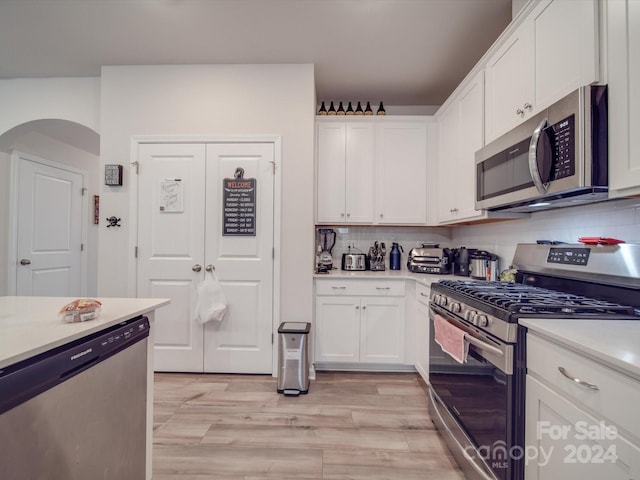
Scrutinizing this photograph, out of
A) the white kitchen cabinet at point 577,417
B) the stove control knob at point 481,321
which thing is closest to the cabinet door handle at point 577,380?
the white kitchen cabinet at point 577,417

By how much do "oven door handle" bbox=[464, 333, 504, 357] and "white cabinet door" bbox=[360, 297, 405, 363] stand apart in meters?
1.26

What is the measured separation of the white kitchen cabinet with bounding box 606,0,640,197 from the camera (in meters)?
1.07

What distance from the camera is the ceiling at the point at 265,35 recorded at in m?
2.07

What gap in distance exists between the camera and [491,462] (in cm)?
124

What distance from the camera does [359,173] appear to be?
119 inches

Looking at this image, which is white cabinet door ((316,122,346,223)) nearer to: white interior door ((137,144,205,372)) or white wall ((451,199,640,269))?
white interior door ((137,144,205,372))

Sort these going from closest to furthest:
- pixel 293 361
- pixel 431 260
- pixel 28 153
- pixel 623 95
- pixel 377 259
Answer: pixel 623 95 < pixel 293 361 < pixel 431 260 < pixel 377 259 < pixel 28 153

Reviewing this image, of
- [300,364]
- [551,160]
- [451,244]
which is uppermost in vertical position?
[551,160]

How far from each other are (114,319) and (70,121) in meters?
2.93

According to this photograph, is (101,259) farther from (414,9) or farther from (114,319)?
(414,9)

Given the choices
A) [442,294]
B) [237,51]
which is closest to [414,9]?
[237,51]

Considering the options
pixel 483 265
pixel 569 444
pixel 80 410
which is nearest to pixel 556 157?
pixel 569 444

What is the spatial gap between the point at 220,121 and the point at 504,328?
8.84ft

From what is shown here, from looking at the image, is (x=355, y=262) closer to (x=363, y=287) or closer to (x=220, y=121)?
(x=363, y=287)
